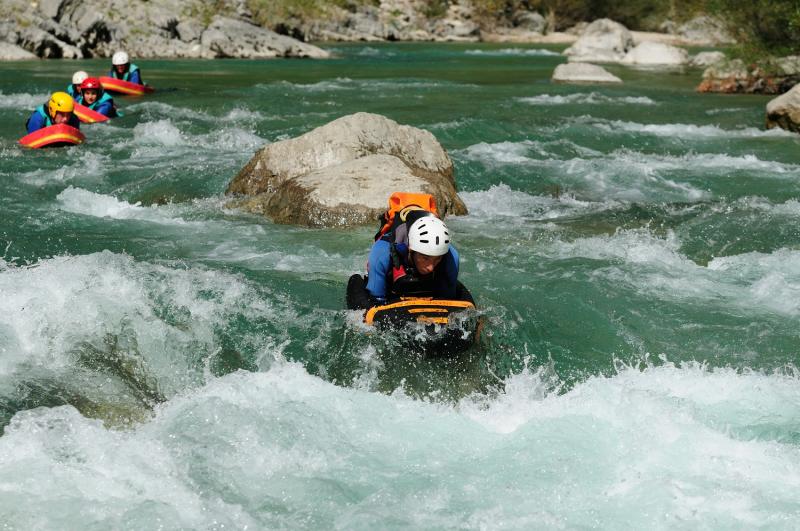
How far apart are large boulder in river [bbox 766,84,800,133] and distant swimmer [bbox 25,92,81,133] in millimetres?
11810

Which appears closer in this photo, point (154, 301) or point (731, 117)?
point (154, 301)

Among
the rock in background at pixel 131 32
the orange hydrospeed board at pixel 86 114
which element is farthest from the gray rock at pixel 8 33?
the orange hydrospeed board at pixel 86 114

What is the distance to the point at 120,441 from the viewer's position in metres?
4.78

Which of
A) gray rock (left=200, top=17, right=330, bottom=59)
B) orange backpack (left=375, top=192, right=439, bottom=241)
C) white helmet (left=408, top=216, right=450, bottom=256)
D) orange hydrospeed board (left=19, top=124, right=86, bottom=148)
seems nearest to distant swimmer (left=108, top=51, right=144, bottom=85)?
orange hydrospeed board (left=19, top=124, right=86, bottom=148)

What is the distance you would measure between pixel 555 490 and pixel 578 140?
35.7 feet

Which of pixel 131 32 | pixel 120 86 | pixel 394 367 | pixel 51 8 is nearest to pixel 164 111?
pixel 120 86

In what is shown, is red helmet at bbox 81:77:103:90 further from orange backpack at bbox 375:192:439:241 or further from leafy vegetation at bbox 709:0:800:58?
leafy vegetation at bbox 709:0:800:58

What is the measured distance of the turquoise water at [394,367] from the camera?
4496mm

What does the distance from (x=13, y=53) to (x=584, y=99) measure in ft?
60.6

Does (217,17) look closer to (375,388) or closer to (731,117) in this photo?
(731,117)

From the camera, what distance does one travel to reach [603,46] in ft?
117

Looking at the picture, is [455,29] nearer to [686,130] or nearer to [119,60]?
[119,60]

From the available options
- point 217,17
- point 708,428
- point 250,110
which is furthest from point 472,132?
point 217,17

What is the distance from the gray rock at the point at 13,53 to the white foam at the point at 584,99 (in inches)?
670
